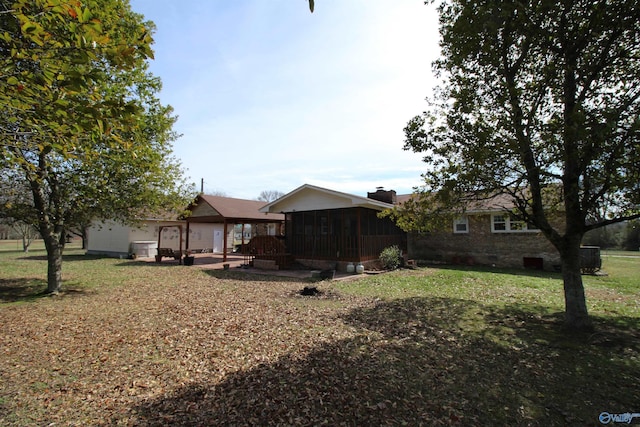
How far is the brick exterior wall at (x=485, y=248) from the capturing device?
14703 mm

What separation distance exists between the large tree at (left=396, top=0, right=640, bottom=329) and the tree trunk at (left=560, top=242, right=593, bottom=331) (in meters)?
0.02

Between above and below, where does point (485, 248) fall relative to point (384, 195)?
below

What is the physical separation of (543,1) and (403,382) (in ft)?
18.9

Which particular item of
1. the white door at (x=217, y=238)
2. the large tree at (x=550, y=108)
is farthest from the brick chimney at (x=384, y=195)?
the white door at (x=217, y=238)

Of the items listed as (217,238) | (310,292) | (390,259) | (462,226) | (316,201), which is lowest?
(310,292)

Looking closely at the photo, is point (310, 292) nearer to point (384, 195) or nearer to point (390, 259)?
point (390, 259)

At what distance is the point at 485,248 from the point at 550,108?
11.9 metres

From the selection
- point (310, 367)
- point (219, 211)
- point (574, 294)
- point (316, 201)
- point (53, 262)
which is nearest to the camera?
point (310, 367)

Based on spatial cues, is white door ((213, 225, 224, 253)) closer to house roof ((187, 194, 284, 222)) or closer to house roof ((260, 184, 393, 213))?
house roof ((187, 194, 284, 222))

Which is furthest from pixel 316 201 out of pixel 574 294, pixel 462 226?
pixel 574 294

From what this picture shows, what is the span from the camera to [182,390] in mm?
3883

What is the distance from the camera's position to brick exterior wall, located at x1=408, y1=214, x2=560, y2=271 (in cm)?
1470

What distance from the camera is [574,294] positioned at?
18.5 feet

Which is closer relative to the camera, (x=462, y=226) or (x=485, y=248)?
(x=485, y=248)
